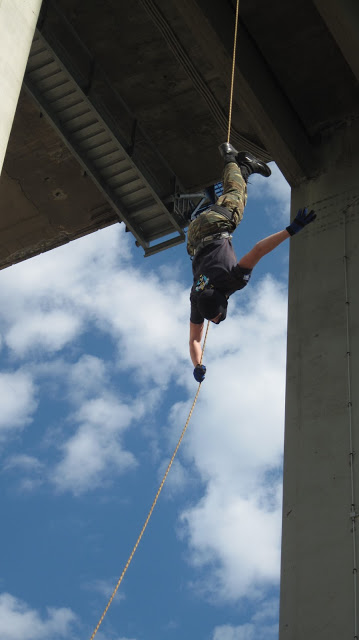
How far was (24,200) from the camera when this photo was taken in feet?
45.2

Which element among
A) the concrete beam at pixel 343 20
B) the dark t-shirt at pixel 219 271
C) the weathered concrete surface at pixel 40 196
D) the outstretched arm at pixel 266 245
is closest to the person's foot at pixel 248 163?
the dark t-shirt at pixel 219 271

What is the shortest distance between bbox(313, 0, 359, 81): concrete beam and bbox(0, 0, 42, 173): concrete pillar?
446 cm

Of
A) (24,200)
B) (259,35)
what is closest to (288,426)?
(259,35)

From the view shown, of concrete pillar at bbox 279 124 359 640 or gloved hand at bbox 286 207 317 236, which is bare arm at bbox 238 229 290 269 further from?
concrete pillar at bbox 279 124 359 640

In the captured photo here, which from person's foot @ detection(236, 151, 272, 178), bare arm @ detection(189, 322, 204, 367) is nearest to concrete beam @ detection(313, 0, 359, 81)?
person's foot @ detection(236, 151, 272, 178)

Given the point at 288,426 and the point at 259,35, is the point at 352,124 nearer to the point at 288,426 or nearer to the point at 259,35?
the point at 259,35

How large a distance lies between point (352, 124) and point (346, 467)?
4.51 m

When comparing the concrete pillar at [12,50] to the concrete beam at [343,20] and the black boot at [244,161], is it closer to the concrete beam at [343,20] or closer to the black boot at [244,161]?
the black boot at [244,161]

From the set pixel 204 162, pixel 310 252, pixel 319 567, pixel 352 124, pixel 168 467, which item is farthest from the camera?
pixel 204 162

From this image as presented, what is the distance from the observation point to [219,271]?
27.2 ft

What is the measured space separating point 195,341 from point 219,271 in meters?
1.20

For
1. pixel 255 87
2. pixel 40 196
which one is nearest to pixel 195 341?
pixel 255 87

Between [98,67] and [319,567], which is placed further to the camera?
[98,67]

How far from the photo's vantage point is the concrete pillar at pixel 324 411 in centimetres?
773
